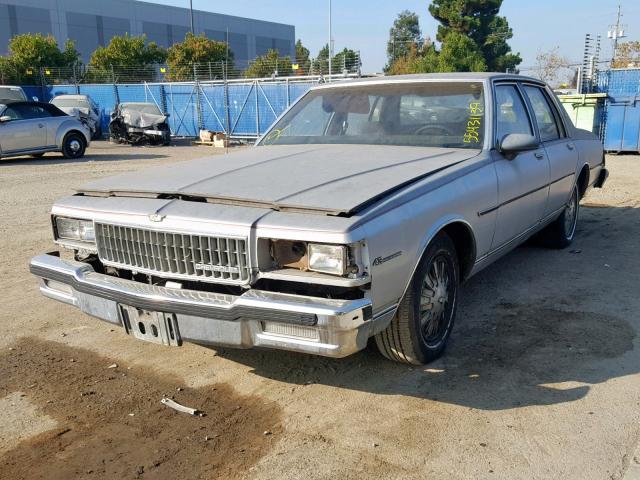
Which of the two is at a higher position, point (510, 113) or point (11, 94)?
point (11, 94)

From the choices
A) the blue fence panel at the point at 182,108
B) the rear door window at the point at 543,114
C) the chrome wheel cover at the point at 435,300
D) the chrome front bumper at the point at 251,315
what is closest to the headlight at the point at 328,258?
the chrome front bumper at the point at 251,315

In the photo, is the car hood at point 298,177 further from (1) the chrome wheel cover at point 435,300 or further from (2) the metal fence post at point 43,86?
(2) the metal fence post at point 43,86

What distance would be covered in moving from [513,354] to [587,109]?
566 inches

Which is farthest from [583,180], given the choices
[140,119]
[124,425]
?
[140,119]

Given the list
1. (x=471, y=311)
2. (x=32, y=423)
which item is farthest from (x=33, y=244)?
(x=471, y=311)

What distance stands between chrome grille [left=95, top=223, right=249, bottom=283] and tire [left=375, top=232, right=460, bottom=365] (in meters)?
0.92

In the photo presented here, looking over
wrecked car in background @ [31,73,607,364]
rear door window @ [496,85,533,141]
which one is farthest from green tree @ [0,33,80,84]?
wrecked car in background @ [31,73,607,364]

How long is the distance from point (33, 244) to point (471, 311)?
16.0 ft

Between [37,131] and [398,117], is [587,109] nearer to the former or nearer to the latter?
[398,117]

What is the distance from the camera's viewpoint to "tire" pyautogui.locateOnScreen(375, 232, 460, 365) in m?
3.24

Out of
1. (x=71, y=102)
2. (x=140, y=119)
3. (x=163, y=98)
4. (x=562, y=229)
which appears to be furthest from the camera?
(x=163, y=98)

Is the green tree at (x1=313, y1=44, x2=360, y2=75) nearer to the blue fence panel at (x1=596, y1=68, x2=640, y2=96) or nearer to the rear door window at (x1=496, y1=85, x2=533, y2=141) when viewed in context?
the blue fence panel at (x1=596, y1=68, x2=640, y2=96)

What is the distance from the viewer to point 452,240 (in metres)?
3.71

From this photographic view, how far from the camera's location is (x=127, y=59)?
36.6m
